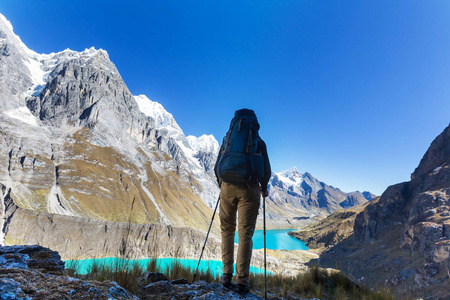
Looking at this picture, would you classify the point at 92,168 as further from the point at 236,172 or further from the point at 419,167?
the point at 419,167

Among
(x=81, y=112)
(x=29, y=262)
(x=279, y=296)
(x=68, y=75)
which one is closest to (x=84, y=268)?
(x=29, y=262)

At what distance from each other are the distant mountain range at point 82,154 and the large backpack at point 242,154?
82.2 metres

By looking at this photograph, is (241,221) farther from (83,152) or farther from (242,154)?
(83,152)

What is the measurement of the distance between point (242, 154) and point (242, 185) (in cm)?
55

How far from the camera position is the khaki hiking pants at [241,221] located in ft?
12.0

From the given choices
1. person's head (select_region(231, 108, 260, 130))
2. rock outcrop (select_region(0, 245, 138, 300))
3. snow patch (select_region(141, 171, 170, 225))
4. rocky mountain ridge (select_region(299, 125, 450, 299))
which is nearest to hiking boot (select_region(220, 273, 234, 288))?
rock outcrop (select_region(0, 245, 138, 300))

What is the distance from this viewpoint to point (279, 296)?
13.8 ft

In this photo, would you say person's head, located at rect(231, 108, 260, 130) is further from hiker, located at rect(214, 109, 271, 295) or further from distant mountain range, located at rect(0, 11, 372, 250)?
distant mountain range, located at rect(0, 11, 372, 250)

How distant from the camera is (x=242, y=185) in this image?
12.0 feet

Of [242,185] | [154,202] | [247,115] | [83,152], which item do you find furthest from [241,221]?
[83,152]

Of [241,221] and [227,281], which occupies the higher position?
[241,221]

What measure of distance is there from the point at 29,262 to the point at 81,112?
184m

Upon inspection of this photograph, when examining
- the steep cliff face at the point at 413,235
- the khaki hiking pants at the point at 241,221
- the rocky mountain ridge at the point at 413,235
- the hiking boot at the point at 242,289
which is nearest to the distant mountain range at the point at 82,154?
the khaki hiking pants at the point at 241,221

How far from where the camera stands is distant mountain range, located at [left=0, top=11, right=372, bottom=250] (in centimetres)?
9062
